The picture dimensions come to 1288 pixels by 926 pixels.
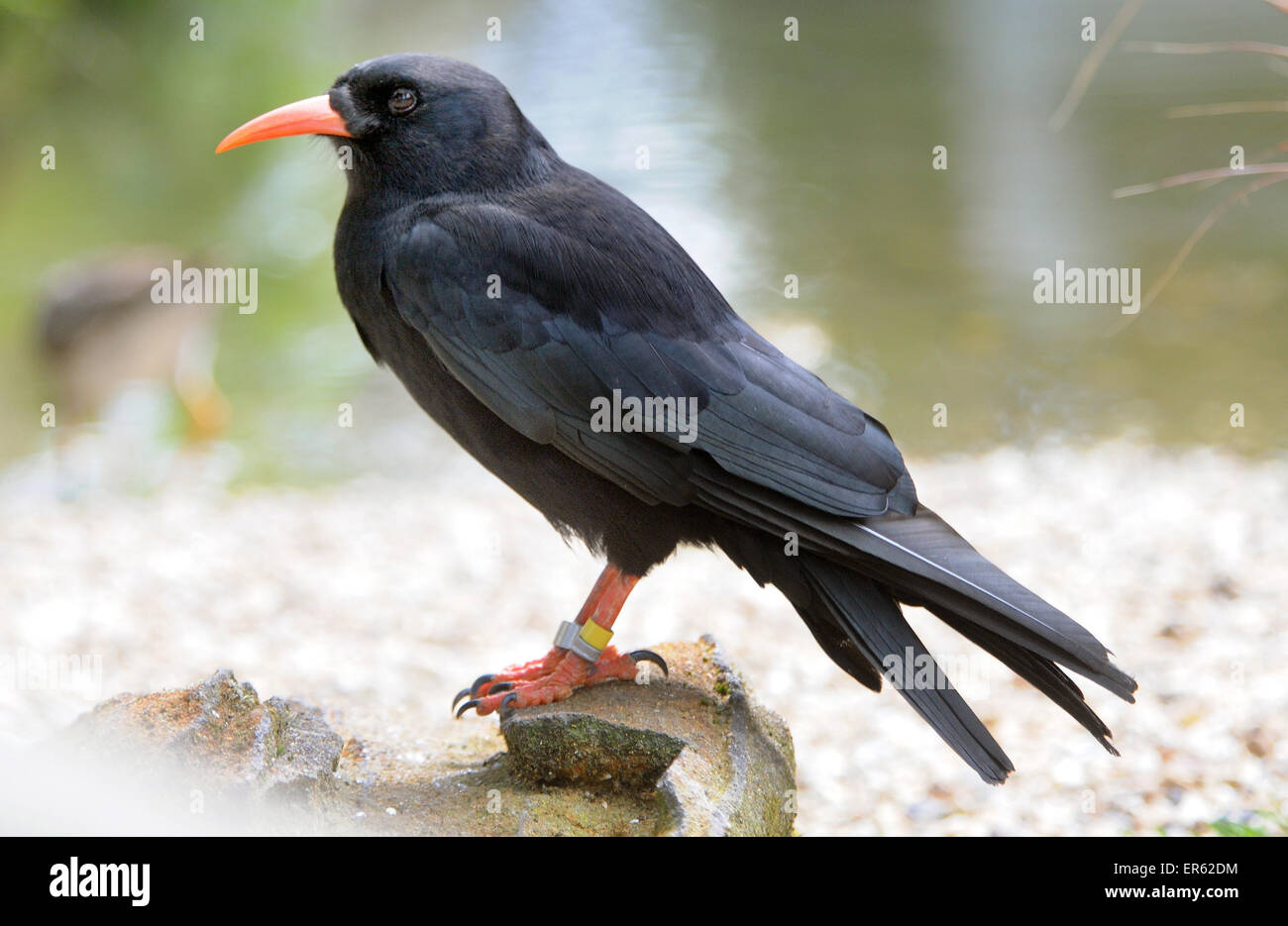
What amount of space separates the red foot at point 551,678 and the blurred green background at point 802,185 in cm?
383

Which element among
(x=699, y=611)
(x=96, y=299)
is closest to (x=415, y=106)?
(x=699, y=611)

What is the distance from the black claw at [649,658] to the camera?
2874 millimetres

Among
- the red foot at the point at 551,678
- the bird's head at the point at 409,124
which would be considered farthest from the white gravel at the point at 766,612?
the bird's head at the point at 409,124

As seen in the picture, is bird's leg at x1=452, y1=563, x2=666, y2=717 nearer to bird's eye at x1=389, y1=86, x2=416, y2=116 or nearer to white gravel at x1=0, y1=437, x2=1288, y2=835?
white gravel at x1=0, y1=437, x2=1288, y2=835

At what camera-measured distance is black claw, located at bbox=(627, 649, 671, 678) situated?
9.43ft

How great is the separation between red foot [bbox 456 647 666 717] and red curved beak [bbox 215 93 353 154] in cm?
130

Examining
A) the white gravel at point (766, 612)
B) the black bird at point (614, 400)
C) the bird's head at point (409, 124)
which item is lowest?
the white gravel at point (766, 612)

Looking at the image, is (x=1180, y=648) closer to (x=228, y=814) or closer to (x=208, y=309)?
(x=228, y=814)

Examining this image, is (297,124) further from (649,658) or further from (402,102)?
(649,658)

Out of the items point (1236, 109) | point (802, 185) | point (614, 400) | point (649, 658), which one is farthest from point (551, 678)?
point (802, 185)

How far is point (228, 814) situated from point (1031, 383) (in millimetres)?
5712

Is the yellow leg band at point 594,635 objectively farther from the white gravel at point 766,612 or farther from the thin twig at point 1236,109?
the thin twig at point 1236,109

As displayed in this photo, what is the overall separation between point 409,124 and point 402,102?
49 millimetres

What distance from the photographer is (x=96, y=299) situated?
6.03 meters
